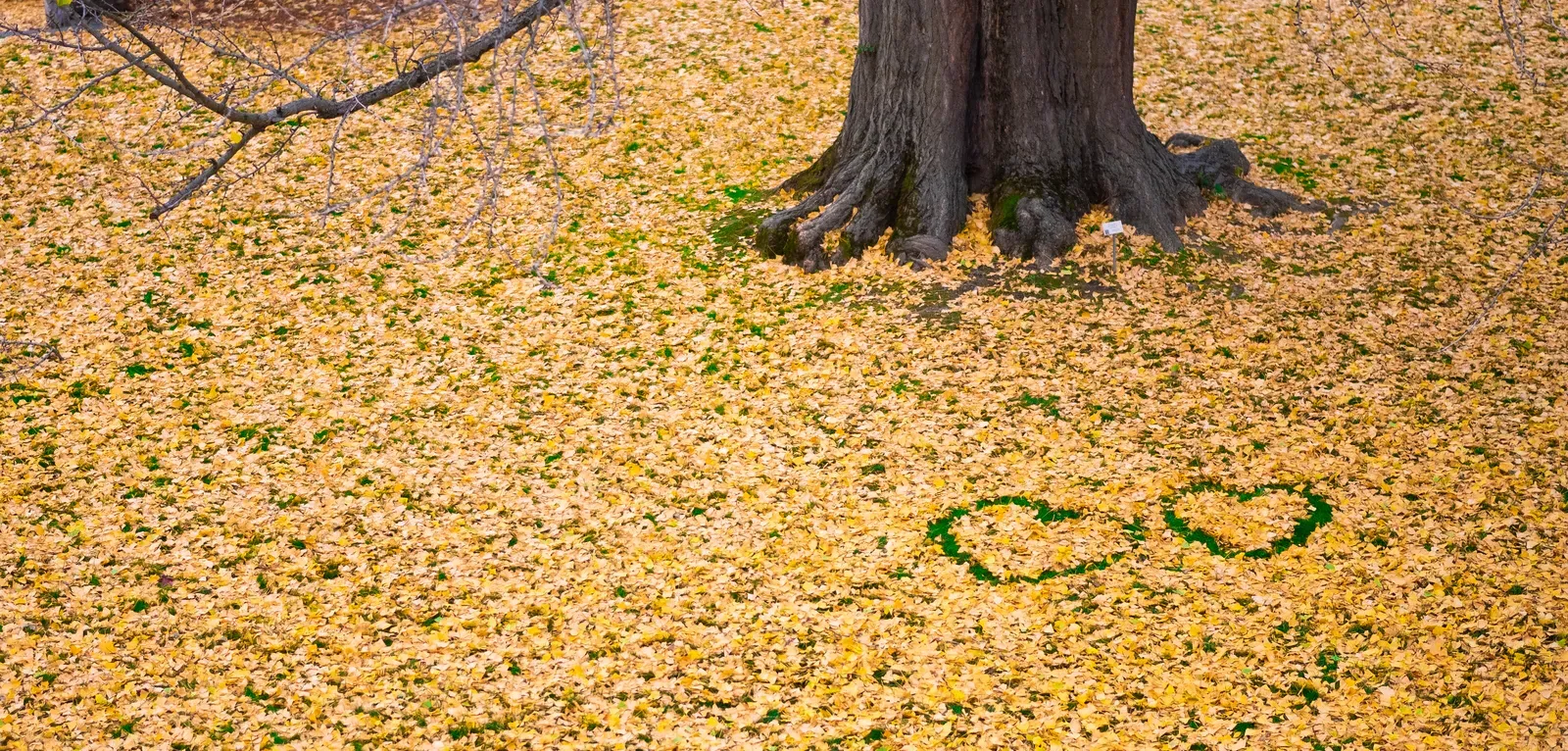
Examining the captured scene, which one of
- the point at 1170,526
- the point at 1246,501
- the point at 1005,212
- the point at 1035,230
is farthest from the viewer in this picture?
the point at 1005,212

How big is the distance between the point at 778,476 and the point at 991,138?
2983 millimetres

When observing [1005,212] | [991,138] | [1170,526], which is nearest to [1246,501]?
[1170,526]

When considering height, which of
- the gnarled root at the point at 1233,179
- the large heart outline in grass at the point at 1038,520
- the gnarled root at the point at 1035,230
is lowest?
the large heart outline in grass at the point at 1038,520

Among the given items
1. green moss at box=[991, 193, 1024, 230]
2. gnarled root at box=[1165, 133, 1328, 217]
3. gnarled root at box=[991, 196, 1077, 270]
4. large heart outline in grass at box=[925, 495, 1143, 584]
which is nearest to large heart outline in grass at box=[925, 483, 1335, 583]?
large heart outline in grass at box=[925, 495, 1143, 584]

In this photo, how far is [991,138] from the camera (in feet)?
25.2

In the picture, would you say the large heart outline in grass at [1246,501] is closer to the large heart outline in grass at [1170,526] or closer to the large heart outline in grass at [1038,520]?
the large heart outline in grass at [1170,526]

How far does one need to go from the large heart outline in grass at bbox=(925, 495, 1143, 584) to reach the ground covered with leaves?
0.02 metres

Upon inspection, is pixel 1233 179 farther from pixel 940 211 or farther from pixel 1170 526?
pixel 1170 526

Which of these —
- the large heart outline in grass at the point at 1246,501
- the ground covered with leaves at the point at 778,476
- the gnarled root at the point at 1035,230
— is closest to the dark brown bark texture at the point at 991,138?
the gnarled root at the point at 1035,230

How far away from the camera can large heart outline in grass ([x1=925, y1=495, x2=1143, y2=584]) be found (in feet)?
17.0

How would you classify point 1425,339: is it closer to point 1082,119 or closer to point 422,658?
point 1082,119

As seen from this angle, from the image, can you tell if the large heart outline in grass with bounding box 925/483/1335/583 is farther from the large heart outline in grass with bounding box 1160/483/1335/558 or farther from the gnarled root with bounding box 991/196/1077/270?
the gnarled root with bounding box 991/196/1077/270

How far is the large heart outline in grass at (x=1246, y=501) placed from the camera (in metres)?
5.23

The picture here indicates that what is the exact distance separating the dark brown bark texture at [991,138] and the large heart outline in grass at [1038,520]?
7.27ft
